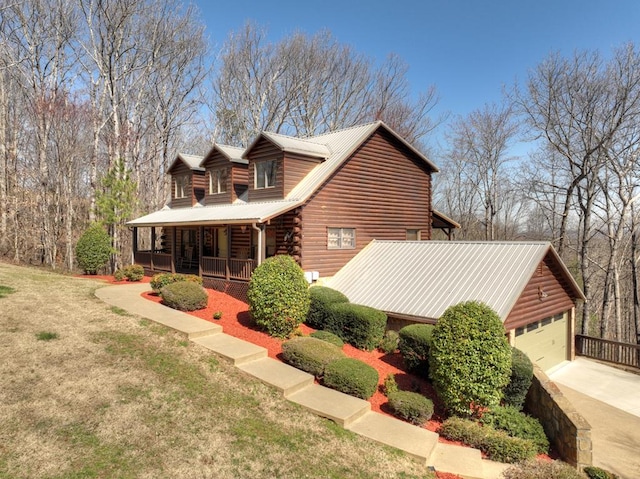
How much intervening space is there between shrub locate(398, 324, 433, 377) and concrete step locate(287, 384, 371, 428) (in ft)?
9.33

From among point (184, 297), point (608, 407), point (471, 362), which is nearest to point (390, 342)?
point (471, 362)

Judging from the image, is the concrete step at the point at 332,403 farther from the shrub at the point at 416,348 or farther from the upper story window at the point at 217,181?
the upper story window at the point at 217,181

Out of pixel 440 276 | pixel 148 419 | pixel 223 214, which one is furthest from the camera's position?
pixel 223 214

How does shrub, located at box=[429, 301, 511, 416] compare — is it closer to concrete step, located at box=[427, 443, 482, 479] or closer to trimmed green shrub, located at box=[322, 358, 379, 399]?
concrete step, located at box=[427, 443, 482, 479]

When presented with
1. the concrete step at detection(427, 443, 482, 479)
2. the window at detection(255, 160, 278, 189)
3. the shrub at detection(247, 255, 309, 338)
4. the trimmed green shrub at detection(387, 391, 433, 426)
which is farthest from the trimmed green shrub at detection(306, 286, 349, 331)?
the window at detection(255, 160, 278, 189)

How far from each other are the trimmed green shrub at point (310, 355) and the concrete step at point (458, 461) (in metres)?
2.90

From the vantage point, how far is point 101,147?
32500mm

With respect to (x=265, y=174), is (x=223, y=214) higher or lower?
lower

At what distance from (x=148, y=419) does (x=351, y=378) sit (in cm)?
411

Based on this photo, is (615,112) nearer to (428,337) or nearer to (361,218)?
(361,218)

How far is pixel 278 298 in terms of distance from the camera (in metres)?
10.9

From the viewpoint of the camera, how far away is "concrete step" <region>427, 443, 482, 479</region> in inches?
255

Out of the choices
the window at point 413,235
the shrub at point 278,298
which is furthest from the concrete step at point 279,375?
the window at point 413,235

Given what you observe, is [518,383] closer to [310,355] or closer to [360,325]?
[360,325]
